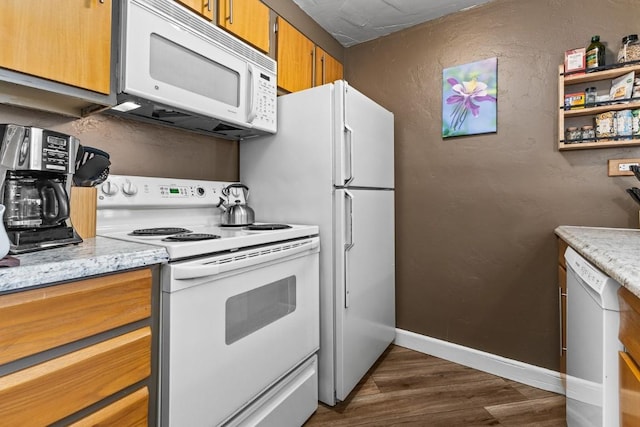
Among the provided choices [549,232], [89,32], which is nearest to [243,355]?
[89,32]

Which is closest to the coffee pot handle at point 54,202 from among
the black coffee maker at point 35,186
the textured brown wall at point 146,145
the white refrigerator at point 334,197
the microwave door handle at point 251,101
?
the black coffee maker at point 35,186

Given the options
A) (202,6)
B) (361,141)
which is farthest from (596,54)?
(202,6)

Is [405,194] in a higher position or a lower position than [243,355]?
higher

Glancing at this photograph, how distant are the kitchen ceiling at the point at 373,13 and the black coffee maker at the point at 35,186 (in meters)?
1.80

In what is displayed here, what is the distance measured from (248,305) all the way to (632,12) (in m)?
2.40

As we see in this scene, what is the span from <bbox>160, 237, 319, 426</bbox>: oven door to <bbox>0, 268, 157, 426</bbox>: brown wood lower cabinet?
0.07 meters

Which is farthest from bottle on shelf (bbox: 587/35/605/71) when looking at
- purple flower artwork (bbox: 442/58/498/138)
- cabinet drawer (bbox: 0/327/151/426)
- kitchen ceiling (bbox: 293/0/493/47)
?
cabinet drawer (bbox: 0/327/151/426)

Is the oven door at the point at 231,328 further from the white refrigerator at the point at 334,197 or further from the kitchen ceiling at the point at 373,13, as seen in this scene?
the kitchen ceiling at the point at 373,13

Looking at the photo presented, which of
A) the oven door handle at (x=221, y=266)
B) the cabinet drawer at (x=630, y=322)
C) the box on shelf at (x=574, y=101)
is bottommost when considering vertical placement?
the cabinet drawer at (x=630, y=322)

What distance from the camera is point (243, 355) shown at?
3.82ft

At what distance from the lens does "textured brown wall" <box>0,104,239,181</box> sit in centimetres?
125

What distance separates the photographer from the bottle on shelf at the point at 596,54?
1.65 m

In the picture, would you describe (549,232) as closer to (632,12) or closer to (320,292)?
(632,12)

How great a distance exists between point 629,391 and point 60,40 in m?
1.80
